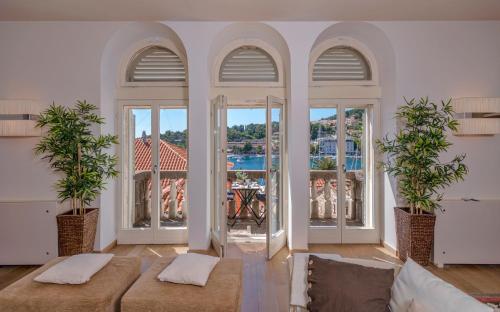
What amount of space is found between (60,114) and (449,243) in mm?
4522

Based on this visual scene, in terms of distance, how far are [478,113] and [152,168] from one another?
4.18 m

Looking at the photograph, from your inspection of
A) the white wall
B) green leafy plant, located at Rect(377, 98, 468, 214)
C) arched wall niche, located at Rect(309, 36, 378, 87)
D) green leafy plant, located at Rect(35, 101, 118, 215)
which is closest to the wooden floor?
the white wall

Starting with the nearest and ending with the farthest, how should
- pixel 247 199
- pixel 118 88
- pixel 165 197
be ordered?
pixel 118 88 → pixel 165 197 → pixel 247 199

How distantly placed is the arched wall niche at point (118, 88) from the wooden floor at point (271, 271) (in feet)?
1.51

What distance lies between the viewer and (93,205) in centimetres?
372

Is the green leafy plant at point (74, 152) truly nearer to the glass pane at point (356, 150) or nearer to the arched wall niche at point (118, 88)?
the arched wall niche at point (118, 88)

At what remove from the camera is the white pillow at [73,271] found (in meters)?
2.00

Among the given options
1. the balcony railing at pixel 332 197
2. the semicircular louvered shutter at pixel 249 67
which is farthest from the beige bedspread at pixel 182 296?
the semicircular louvered shutter at pixel 249 67

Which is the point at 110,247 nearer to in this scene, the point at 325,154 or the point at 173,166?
the point at 173,166

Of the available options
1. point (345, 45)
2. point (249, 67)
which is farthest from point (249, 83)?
point (345, 45)

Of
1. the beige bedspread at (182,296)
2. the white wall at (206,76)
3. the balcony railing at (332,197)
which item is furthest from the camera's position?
the balcony railing at (332,197)

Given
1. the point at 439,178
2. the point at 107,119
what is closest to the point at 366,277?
the point at 439,178

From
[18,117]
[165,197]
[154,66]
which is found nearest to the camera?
[18,117]

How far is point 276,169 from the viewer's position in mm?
3934
